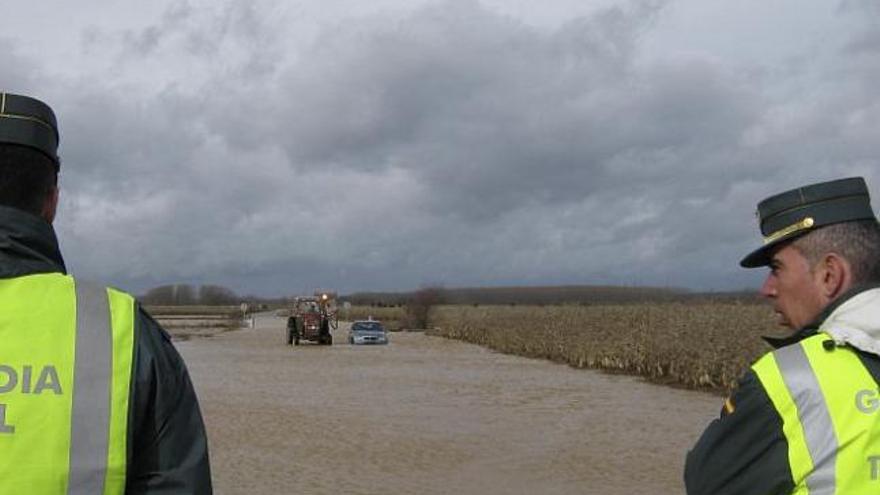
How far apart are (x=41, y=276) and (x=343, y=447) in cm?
1201

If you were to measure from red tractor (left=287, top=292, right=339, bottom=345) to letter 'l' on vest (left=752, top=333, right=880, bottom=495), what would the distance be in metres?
40.2

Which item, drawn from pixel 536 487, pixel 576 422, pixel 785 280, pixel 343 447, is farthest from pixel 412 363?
pixel 785 280

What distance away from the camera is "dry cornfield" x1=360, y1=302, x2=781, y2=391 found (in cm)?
2328

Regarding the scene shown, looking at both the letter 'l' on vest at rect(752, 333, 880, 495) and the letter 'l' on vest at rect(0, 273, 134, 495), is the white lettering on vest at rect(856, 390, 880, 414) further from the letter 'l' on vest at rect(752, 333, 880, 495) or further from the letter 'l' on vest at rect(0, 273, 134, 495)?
the letter 'l' on vest at rect(0, 273, 134, 495)

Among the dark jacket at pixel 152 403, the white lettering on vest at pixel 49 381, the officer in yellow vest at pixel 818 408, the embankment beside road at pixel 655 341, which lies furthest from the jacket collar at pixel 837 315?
the embankment beside road at pixel 655 341

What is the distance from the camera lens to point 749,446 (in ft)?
7.10

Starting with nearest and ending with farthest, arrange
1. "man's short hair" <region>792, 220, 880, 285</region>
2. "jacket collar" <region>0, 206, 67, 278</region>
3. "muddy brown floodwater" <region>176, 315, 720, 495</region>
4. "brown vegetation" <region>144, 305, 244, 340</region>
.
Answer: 1. "jacket collar" <region>0, 206, 67, 278</region>
2. "man's short hair" <region>792, 220, 880, 285</region>
3. "muddy brown floodwater" <region>176, 315, 720, 495</region>
4. "brown vegetation" <region>144, 305, 244, 340</region>

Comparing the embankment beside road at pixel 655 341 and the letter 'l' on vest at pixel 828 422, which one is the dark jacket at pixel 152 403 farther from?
the embankment beside road at pixel 655 341

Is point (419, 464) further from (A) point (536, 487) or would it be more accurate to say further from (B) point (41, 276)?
(B) point (41, 276)

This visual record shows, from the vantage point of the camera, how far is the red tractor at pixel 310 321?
41.9 meters

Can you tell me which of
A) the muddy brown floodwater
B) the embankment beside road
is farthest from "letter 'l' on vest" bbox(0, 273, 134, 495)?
the embankment beside road

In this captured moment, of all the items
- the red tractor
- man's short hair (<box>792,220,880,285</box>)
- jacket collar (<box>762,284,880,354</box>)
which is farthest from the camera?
the red tractor

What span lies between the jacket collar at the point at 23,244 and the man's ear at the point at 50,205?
7 cm

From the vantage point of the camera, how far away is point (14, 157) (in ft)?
6.38
